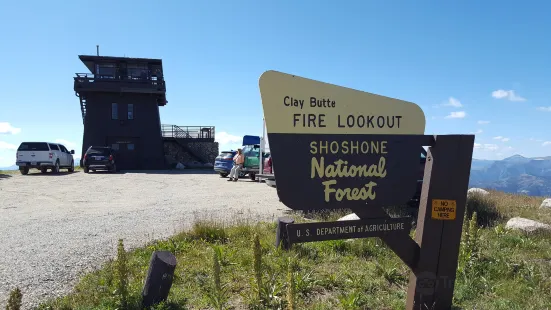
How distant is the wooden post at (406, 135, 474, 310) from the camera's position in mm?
3312

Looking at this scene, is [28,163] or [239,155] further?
[28,163]

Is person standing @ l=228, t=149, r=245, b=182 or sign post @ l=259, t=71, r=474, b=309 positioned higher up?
sign post @ l=259, t=71, r=474, b=309

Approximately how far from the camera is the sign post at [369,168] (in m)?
2.88

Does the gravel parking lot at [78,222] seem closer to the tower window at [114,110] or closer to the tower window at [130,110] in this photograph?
the tower window at [114,110]

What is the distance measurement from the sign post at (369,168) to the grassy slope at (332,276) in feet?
2.67

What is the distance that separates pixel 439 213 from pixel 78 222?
822 centimetres

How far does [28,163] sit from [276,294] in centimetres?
2568

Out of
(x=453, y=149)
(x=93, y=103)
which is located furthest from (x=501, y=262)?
(x=93, y=103)

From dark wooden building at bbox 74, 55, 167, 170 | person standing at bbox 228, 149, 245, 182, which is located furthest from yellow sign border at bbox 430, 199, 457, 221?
dark wooden building at bbox 74, 55, 167, 170

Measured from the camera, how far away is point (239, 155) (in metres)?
19.8

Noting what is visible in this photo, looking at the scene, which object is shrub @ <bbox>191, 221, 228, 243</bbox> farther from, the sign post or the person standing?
the person standing

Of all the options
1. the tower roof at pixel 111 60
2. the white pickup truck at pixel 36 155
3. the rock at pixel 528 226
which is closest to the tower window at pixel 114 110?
the tower roof at pixel 111 60

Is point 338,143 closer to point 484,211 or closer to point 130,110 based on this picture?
point 484,211

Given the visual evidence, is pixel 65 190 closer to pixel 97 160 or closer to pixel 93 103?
pixel 97 160
